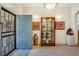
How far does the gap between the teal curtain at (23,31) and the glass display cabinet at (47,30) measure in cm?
35

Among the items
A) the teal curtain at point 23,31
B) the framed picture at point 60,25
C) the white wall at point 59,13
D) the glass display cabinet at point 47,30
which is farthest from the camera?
the glass display cabinet at point 47,30

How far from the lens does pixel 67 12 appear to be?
2619 mm

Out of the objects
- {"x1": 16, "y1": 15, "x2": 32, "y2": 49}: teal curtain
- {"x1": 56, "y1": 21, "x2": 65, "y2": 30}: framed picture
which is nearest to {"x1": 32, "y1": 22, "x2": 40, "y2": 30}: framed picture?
{"x1": 16, "y1": 15, "x2": 32, "y2": 49}: teal curtain

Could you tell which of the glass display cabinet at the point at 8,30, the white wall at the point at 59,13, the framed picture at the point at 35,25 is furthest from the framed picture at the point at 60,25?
the glass display cabinet at the point at 8,30

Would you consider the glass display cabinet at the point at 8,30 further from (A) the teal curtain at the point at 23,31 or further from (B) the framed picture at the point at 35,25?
(B) the framed picture at the point at 35,25

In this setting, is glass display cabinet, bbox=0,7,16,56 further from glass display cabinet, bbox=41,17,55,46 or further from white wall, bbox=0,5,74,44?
glass display cabinet, bbox=41,17,55,46

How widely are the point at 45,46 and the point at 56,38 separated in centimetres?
31

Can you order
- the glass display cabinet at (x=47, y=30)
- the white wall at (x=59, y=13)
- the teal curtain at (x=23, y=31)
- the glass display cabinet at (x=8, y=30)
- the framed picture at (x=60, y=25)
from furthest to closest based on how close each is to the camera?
the glass display cabinet at (x=47, y=30)
the framed picture at (x=60, y=25)
the white wall at (x=59, y=13)
the teal curtain at (x=23, y=31)
the glass display cabinet at (x=8, y=30)

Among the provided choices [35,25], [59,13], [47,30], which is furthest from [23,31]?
[59,13]

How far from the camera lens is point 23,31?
8.63 feet

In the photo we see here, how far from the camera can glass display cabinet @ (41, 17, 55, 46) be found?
9.33ft

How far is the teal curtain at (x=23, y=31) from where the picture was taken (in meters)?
2.47

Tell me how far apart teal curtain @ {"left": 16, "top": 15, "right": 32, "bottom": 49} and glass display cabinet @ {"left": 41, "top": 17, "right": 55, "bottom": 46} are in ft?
1.16

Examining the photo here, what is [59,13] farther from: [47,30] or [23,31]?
[23,31]
